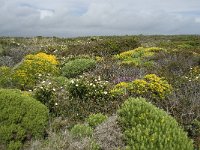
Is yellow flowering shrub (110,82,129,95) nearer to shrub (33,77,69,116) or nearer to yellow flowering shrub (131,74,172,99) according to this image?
yellow flowering shrub (131,74,172,99)

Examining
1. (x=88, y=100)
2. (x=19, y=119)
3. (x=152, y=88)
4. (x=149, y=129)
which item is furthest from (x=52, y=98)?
(x=149, y=129)

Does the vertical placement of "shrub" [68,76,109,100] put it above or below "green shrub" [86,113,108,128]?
above

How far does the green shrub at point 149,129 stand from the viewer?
8234 mm

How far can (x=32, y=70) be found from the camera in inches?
669

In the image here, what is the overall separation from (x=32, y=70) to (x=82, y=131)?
781 centimetres

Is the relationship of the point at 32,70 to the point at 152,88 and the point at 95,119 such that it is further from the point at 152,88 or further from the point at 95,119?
the point at 95,119

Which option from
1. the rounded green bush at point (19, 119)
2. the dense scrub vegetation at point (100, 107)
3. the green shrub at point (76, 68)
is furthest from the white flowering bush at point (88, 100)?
the green shrub at point (76, 68)

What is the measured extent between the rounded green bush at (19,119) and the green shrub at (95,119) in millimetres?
1096

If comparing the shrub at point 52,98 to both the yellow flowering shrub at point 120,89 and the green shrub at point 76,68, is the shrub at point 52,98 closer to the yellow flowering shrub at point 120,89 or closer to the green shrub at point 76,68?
the yellow flowering shrub at point 120,89

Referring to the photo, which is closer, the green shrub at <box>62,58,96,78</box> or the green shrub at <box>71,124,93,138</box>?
the green shrub at <box>71,124,93,138</box>

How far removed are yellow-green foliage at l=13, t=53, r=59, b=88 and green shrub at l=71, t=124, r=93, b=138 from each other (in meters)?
5.78

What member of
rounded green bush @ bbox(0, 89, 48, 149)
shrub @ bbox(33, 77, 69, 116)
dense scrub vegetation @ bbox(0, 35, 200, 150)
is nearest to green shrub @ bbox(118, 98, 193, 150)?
dense scrub vegetation @ bbox(0, 35, 200, 150)

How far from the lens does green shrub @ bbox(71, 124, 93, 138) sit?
954 cm

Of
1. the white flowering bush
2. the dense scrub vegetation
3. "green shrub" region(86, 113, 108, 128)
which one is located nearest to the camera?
the dense scrub vegetation
